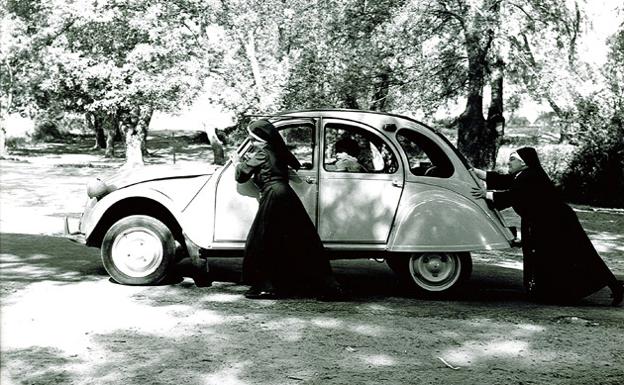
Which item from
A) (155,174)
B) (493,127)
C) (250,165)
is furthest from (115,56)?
(250,165)

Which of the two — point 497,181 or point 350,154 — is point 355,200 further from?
point 497,181

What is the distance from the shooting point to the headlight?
8742 mm

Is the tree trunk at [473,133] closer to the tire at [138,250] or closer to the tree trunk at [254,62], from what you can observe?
the tree trunk at [254,62]

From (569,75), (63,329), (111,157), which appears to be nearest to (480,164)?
(569,75)

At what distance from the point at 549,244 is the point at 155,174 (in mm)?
4358

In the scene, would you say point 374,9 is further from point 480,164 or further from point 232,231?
point 232,231

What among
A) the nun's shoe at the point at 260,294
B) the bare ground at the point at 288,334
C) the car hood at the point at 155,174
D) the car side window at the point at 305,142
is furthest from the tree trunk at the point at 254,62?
the nun's shoe at the point at 260,294

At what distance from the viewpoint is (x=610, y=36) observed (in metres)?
18.7

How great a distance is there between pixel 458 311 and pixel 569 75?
10156 millimetres

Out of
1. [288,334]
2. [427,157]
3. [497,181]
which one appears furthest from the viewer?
[427,157]

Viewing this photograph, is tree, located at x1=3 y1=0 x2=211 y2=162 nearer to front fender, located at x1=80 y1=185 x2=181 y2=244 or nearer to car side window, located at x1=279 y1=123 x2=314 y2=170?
car side window, located at x1=279 y1=123 x2=314 y2=170

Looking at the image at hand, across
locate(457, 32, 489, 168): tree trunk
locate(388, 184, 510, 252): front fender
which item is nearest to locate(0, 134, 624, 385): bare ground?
locate(388, 184, 510, 252): front fender

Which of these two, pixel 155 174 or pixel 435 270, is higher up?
pixel 155 174

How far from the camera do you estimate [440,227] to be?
839cm
